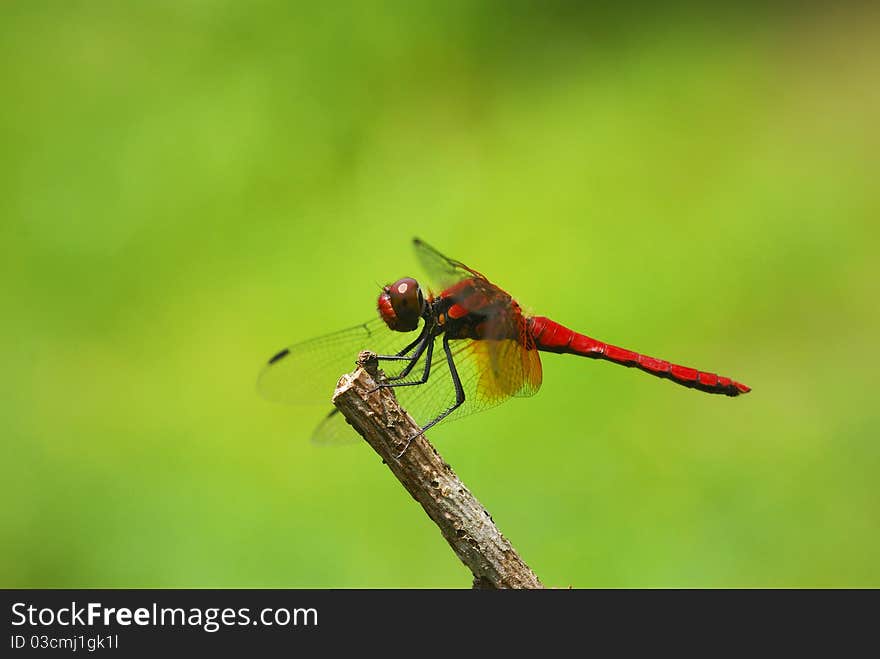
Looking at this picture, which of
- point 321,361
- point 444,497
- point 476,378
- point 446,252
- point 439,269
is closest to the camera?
point 444,497

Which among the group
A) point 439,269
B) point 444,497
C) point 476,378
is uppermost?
point 439,269

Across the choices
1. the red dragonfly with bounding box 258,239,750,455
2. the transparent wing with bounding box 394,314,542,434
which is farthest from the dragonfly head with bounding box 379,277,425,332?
the transparent wing with bounding box 394,314,542,434

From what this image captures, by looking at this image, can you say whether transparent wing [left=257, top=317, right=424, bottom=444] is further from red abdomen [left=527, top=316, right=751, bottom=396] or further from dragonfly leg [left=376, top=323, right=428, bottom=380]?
red abdomen [left=527, top=316, right=751, bottom=396]

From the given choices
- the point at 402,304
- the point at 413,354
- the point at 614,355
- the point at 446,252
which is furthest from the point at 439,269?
the point at 446,252

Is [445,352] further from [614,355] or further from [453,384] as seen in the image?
[614,355]

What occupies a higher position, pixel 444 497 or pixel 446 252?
pixel 446 252

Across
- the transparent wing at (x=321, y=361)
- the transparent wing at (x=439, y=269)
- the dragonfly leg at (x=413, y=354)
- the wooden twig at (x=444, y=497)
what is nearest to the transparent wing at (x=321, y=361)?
the transparent wing at (x=321, y=361)

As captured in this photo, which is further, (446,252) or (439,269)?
(446,252)
